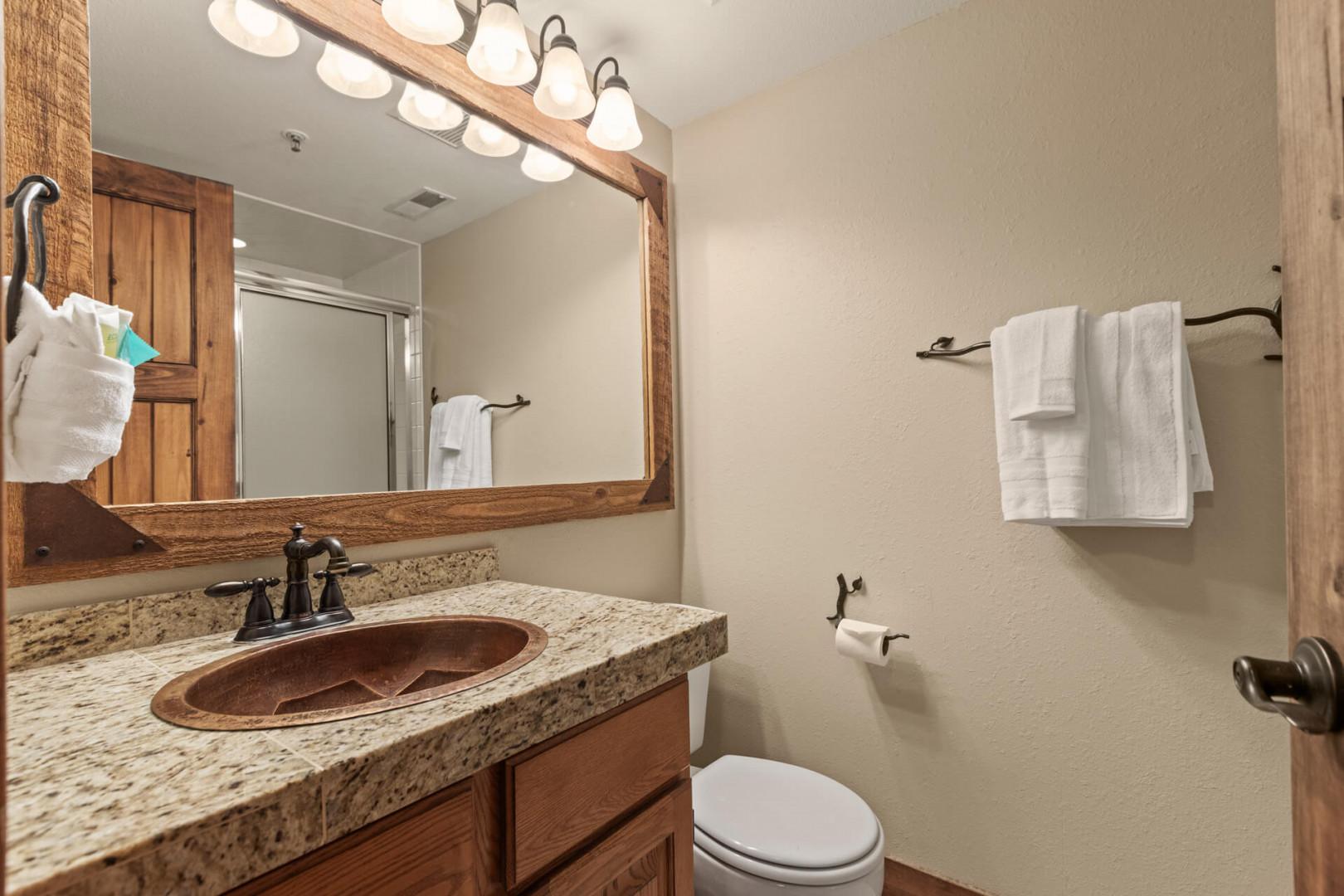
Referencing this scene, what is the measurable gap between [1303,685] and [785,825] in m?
1.00

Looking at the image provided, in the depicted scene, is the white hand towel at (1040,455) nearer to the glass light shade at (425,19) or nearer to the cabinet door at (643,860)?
the cabinet door at (643,860)

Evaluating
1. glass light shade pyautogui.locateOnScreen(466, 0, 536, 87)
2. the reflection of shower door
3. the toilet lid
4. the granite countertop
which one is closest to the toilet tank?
the toilet lid

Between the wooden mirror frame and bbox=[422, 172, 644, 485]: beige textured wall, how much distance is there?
13 cm

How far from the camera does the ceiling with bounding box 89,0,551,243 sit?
965 mm

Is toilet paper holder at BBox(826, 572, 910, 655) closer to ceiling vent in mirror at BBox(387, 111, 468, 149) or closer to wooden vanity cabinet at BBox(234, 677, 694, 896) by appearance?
wooden vanity cabinet at BBox(234, 677, 694, 896)

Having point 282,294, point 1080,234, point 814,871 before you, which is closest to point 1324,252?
point 1080,234

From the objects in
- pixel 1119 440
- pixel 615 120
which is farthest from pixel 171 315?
pixel 1119 440

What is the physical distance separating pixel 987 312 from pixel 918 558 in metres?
0.60

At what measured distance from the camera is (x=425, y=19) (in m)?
1.21

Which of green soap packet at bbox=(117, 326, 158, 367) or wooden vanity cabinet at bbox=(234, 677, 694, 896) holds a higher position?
green soap packet at bbox=(117, 326, 158, 367)

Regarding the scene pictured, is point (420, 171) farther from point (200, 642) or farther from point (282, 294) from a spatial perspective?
point (200, 642)

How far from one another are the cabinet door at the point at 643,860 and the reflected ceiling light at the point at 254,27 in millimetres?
1357

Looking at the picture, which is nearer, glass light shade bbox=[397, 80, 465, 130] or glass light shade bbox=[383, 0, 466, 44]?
glass light shade bbox=[383, 0, 466, 44]

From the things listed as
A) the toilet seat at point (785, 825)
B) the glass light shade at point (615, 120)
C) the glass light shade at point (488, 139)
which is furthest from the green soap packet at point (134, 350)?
the toilet seat at point (785, 825)
